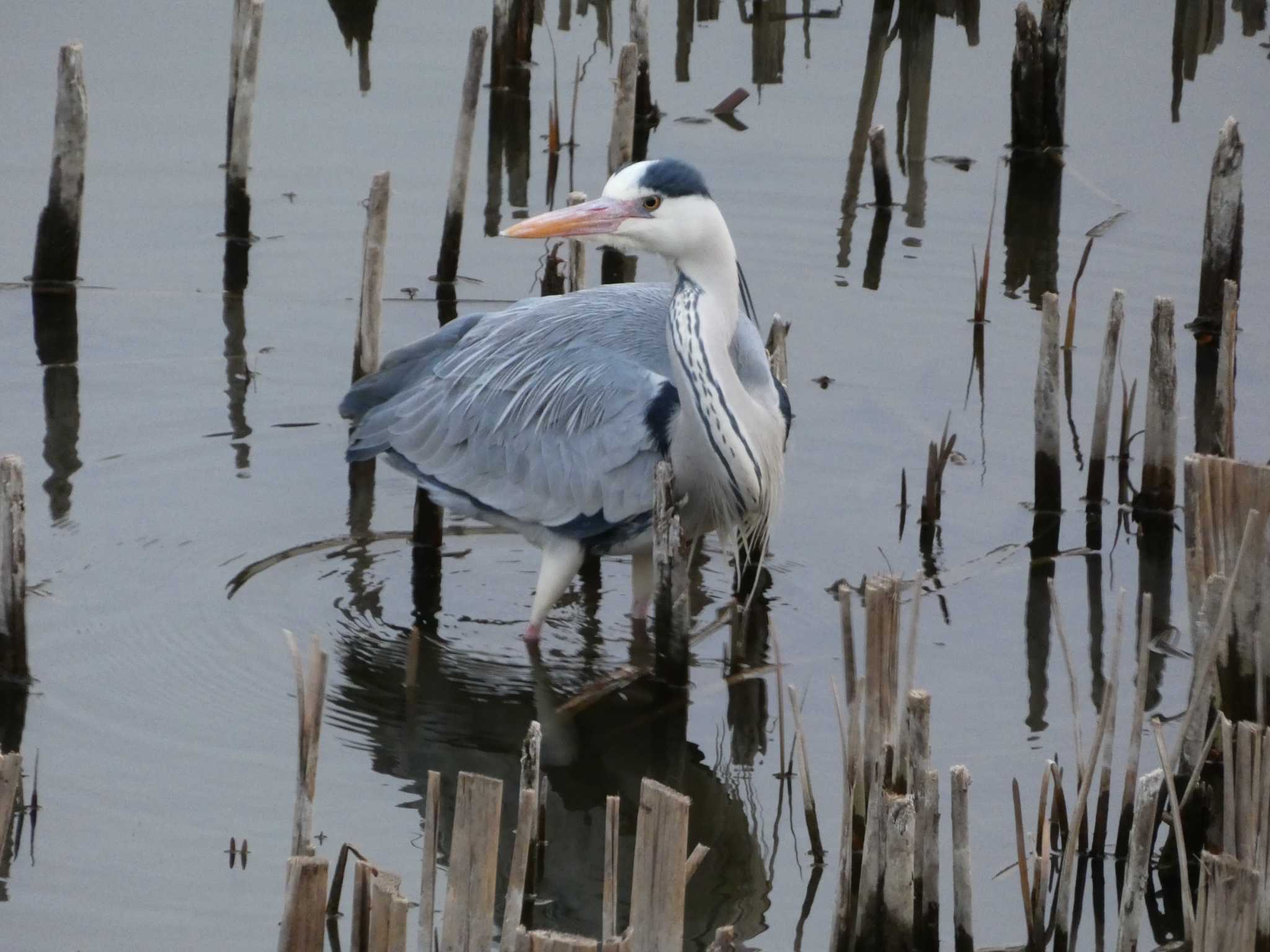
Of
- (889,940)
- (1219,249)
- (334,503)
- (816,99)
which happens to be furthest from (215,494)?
(816,99)

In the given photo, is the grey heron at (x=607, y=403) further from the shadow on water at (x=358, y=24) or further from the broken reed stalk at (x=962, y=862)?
the shadow on water at (x=358, y=24)

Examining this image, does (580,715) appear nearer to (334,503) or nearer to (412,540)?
(412,540)

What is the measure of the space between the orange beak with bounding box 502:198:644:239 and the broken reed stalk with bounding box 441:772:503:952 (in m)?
2.92

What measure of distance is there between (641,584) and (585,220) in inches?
62.8

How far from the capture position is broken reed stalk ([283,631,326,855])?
3.89 m

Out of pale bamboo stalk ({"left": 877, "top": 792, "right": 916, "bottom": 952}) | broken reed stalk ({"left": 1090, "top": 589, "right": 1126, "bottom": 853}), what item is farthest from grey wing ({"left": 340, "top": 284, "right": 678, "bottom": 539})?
pale bamboo stalk ({"left": 877, "top": 792, "right": 916, "bottom": 952})

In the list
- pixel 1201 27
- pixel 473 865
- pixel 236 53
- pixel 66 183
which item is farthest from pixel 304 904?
pixel 1201 27

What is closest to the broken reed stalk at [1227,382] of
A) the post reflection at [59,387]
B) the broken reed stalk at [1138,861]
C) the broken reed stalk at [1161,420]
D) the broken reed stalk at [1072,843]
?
the broken reed stalk at [1161,420]

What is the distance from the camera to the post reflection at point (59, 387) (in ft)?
26.5

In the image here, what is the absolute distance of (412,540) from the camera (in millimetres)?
7762

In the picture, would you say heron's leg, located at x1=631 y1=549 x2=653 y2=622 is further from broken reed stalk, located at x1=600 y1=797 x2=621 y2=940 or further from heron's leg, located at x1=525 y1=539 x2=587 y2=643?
broken reed stalk, located at x1=600 y1=797 x2=621 y2=940

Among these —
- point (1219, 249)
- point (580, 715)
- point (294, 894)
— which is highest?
point (1219, 249)

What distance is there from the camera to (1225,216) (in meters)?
9.38

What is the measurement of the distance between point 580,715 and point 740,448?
1.13 m
